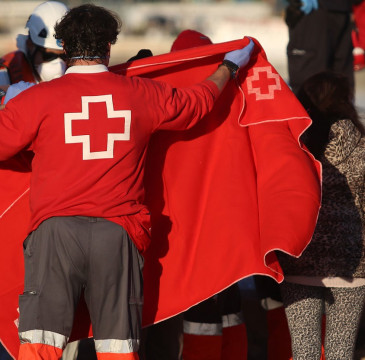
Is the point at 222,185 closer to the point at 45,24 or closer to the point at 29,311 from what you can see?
the point at 29,311

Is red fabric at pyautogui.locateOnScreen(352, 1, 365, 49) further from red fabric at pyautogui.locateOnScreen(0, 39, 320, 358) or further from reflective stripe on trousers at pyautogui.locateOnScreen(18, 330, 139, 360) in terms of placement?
reflective stripe on trousers at pyautogui.locateOnScreen(18, 330, 139, 360)

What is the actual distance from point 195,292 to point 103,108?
3.81 ft

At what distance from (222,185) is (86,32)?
3.90 ft

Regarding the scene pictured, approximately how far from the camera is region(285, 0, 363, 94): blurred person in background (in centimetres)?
712

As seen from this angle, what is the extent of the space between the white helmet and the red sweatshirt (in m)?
1.82

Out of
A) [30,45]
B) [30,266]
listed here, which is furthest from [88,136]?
[30,45]

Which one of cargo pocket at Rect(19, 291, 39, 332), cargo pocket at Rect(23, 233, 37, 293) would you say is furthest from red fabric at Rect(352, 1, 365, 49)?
cargo pocket at Rect(19, 291, 39, 332)

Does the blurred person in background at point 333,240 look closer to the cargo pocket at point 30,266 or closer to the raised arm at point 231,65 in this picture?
the raised arm at point 231,65

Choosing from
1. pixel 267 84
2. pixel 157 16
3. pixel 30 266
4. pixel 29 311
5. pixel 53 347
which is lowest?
pixel 157 16

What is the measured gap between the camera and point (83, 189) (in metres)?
3.63

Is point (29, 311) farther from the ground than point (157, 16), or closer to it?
farther from the ground

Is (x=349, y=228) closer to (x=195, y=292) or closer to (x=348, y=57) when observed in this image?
(x=195, y=292)

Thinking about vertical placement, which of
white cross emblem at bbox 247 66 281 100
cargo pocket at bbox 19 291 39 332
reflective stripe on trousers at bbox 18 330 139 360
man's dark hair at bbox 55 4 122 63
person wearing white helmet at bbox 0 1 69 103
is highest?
man's dark hair at bbox 55 4 122 63

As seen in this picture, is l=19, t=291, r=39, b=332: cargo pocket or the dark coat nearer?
l=19, t=291, r=39, b=332: cargo pocket
